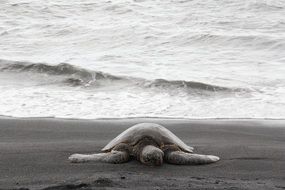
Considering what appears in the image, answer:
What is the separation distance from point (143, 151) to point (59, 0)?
52.3ft

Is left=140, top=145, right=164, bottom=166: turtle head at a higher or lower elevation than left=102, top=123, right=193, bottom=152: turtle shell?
lower

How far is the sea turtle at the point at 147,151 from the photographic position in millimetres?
4207

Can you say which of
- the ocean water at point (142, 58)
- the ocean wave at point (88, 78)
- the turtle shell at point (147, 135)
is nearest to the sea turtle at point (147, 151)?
the turtle shell at point (147, 135)

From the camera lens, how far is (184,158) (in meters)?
4.29

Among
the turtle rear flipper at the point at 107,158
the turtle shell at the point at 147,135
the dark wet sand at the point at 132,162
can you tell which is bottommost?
the dark wet sand at the point at 132,162

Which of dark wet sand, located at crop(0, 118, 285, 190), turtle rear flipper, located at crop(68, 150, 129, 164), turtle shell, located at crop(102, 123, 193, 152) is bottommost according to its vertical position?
dark wet sand, located at crop(0, 118, 285, 190)

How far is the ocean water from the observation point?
737 cm

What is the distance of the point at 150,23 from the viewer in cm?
1530

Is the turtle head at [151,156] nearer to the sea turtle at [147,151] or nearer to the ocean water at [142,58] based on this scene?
the sea turtle at [147,151]

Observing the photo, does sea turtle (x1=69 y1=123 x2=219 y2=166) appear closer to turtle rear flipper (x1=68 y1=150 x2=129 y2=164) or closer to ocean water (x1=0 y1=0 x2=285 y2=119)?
turtle rear flipper (x1=68 y1=150 x2=129 y2=164)

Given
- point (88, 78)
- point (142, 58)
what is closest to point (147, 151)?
point (88, 78)

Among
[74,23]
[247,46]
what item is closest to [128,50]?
[247,46]

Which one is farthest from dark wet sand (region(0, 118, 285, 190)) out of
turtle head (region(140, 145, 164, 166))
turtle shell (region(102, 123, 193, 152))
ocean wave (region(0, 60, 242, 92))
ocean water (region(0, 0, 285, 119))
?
ocean wave (region(0, 60, 242, 92))

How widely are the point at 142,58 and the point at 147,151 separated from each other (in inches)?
283
